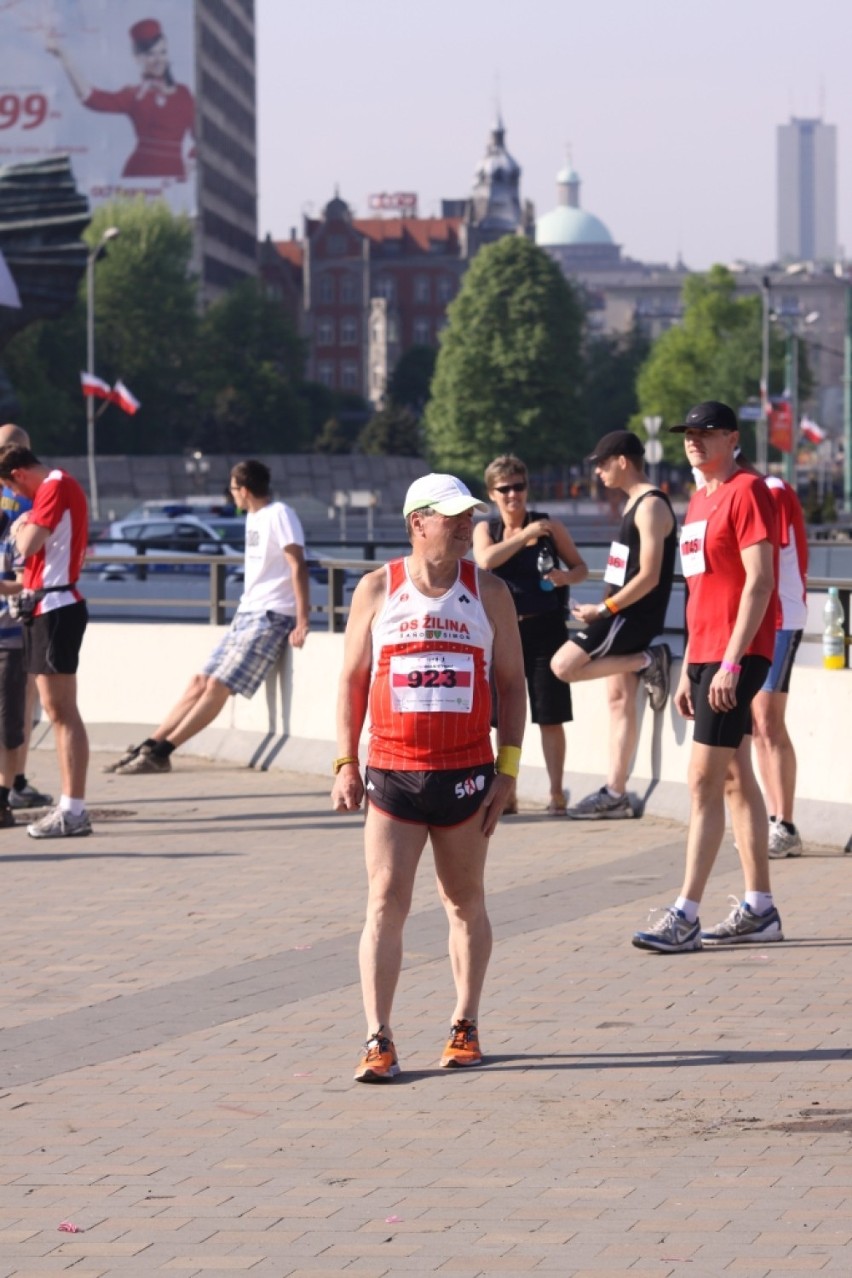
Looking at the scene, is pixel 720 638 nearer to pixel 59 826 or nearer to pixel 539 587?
pixel 539 587

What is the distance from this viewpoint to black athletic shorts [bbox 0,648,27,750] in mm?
11383

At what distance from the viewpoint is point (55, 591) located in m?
10.7

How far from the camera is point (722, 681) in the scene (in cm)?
755

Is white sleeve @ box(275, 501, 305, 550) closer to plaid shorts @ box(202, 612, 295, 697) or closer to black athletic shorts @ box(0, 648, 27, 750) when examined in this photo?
plaid shorts @ box(202, 612, 295, 697)

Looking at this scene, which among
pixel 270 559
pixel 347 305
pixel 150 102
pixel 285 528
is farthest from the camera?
pixel 347 305

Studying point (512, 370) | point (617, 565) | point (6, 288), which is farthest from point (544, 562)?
point (512, 370)

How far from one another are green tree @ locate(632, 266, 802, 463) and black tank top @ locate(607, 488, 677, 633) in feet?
298

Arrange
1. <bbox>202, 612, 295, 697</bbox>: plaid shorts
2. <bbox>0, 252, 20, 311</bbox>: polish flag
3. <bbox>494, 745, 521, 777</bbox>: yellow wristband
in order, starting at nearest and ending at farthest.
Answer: <bbox>494, 745, 521, 777</bbox>: yellow wristband → <bbox>202, 612, 295, 697</bbox>: plaid shorts → <bbox>0, 252, 20, 311</bbox>: polish flag

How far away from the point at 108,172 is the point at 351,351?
191 ft

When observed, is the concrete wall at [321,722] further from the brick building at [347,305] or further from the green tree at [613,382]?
the brick building at [347,305]

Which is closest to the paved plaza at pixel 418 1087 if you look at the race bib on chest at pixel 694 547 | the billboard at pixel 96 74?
the race bib on chest at pixel 694 547

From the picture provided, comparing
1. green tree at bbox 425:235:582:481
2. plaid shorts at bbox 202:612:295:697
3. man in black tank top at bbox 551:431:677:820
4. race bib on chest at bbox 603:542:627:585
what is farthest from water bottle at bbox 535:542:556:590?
green tree at bbox 425:235:582:481

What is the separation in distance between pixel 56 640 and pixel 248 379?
96.8m

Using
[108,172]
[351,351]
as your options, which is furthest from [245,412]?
[351,351]
